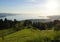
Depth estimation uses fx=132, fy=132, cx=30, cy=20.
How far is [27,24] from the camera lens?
96.2 inches

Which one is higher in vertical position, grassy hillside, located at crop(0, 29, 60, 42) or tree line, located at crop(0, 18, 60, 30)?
tree line, located at crop(0, 18, 60, 30)

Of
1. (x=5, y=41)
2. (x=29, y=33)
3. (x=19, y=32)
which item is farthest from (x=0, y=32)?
(x=29, y=33)

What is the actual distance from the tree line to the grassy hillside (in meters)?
0.08

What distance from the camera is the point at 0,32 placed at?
2.20 meters

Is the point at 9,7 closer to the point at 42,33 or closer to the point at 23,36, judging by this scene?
the point at 23,36

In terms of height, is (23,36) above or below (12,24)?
below

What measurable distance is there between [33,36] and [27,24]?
0.25 m

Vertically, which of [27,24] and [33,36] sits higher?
[27,24]

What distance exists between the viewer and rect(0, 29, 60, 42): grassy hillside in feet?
7.34

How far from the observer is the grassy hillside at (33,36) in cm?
224

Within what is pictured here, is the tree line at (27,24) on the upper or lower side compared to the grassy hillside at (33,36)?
upper

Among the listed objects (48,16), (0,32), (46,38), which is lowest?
(46,38)

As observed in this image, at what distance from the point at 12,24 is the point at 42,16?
0.59 metres

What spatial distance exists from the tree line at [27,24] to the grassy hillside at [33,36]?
8 centimetres
